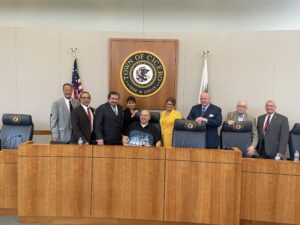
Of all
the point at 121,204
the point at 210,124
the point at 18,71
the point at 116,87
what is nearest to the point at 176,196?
the point at 121,204

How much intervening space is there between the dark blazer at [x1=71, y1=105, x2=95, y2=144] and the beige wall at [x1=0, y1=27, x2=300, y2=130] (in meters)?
1.48

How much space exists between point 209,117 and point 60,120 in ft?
7.22

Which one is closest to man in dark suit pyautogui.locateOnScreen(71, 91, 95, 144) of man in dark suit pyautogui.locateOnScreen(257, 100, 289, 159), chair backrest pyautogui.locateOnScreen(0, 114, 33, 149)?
chair backrest pyautogui.locateOnScreen(0, 114, 33, 149)

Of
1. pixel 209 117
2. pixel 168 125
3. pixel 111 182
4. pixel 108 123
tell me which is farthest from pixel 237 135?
pixel 111 182

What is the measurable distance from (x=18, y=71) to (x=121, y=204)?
339cm

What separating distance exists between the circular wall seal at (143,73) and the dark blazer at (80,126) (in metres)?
1.52

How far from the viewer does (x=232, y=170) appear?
8.93 feet

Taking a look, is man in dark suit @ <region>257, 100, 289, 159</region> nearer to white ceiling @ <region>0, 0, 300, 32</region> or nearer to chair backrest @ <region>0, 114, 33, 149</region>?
white ceiling @ <region>0, 0, 300, 32</region>

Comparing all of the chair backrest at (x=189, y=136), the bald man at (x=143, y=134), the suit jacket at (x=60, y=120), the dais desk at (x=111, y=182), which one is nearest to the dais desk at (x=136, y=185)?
the dais desk at (x=111, y=182)

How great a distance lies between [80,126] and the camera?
137 inches

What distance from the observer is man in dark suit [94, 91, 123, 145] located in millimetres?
3451

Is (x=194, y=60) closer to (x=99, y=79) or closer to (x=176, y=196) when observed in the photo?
(x=99, y=79)

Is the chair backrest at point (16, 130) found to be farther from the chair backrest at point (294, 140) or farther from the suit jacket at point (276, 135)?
the chair backrest at point (294, 140)

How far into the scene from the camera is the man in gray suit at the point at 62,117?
397cm
